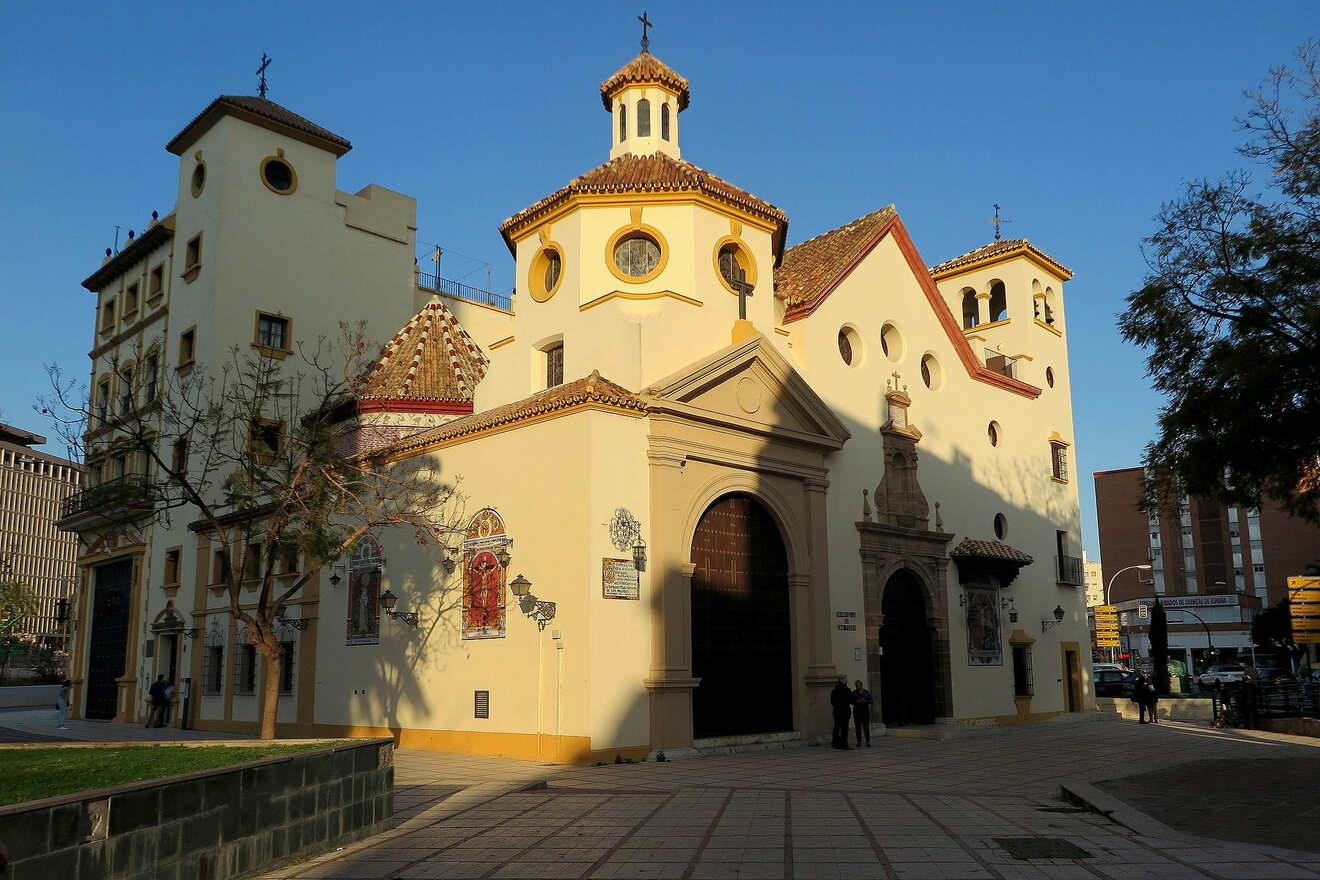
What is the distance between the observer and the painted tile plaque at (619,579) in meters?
17.7

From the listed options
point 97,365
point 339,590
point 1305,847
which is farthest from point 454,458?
point 97,365

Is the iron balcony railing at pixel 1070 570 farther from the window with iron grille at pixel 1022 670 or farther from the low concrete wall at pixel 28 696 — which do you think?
the low concrete wall at pixel 28 696

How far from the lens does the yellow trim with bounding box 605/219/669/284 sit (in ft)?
70.0

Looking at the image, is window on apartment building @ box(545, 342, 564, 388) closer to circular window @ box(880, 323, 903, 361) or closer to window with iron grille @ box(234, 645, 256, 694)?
circular window @ box(880, 323, 903, 361)

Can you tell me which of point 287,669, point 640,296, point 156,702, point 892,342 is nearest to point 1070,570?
point 892,342

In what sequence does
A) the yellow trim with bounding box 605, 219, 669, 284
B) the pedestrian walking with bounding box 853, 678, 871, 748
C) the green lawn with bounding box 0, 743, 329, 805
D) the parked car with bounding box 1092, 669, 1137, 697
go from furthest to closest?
the parked car with bounding box 1092, 669, 1137, 697, the yellow trim with bounding box 605, 219, 669, 284, the pedestrian walking with bounding box 853, 678, 871, 748, the green lawn with bounding box 0, 743, 329, 805

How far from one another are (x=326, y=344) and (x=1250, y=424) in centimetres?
2673

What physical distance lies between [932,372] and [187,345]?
2267cm

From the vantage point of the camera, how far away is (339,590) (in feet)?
77.5

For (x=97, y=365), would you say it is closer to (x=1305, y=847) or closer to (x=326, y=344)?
(x=326, y=344)

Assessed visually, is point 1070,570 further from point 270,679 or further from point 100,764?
point 100,764

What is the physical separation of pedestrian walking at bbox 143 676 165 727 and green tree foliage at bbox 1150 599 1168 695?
35059mm

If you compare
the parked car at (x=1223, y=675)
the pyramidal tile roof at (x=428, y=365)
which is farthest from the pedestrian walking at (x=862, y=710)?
the parked car at (x=1223, y=675)

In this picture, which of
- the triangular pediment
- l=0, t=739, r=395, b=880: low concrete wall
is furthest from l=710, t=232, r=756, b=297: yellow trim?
l=0, t=739, r=395, b=880: low concrete wall
